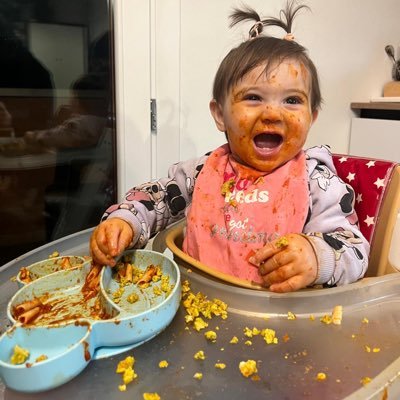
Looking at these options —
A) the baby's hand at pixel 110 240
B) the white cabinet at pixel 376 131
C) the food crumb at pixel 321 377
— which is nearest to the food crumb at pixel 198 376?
the food crumb at pixel 321 377

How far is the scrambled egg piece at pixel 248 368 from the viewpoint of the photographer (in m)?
0.44

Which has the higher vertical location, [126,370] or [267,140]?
[267,140]

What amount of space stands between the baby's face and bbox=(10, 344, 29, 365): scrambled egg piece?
0.47 metres

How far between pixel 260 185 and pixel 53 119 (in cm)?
79

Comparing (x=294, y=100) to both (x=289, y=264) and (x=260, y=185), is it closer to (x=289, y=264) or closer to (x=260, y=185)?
(x=260, y=185)

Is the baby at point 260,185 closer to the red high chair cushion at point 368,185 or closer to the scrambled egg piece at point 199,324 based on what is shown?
the red high chair cushion at point 368,185

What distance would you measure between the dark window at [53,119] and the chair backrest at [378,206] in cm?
79

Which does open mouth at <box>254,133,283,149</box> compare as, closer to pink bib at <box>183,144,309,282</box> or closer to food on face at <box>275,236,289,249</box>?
pink bib at <box>183,144,309,282</box>

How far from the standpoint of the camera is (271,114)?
27.3 inches

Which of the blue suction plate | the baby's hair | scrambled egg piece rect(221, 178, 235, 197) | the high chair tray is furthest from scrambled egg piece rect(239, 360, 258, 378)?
Answer: the baby's hair

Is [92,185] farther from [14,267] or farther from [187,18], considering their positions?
[14,267]

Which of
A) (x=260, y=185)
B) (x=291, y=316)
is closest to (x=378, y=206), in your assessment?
(x=260, y=185)

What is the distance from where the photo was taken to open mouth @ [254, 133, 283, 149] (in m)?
0.73

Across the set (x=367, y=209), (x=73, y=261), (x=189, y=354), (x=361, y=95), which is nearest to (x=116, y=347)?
(x=189, y=354)
